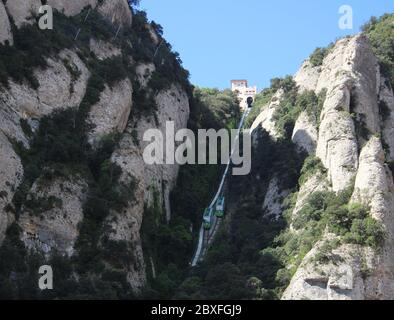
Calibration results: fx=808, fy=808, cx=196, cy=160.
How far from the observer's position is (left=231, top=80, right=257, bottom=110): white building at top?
4903 inches

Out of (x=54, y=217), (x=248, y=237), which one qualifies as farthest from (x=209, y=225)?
(x=54, y=217)

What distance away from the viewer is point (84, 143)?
60.4 metres

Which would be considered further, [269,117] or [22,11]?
[269,117]

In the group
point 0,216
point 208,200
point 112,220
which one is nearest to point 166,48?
point 208,200

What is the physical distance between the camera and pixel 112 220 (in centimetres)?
5434

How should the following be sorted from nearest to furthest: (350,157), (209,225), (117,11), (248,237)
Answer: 1. (350,157)
2. (248,237)
3. (209,225)
4. (117,11)

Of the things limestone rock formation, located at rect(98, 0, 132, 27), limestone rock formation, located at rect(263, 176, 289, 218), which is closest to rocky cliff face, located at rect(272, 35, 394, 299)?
limestone rock formation, located at rect(263, 176, 289, 218)

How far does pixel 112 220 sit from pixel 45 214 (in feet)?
17.4

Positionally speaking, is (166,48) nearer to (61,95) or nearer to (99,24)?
(99,24)

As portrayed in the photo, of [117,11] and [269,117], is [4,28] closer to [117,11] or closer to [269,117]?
[117,11]

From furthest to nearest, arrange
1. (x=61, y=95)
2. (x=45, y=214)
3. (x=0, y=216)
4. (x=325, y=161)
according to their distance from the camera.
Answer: (x=325, y=161)
(x=61, y=95)
(x=45, y=214)
(x=0, y=216)

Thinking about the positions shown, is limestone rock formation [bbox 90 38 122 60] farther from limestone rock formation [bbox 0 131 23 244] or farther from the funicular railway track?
limestone rock formation [bbox 0 131 23 244]

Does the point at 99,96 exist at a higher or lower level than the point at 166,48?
lower

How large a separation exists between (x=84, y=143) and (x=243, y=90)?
88.5 m
